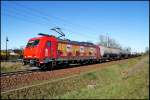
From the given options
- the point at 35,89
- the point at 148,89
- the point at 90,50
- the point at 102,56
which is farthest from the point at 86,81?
the point at 102,56

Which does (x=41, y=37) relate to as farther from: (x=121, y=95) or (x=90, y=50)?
(x=121, y=95)

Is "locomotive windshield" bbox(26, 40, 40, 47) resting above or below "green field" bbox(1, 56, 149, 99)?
above

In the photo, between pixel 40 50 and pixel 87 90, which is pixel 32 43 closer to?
pixel 40 50

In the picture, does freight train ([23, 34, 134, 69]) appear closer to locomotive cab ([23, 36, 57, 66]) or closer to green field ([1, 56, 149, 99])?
locomotive cab ([23, 36, 57, 66])

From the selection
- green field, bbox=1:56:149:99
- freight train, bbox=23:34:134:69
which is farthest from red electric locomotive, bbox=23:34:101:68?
green field, bbox=1:56:149:99

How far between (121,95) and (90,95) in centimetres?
120

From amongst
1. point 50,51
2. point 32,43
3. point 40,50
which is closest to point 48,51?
point 50,51

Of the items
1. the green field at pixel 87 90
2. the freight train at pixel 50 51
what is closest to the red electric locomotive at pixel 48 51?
the freight train at pixel 50 51

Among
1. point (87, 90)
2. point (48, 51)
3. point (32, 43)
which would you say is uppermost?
point (32, 43)

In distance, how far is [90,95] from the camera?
9305 mm

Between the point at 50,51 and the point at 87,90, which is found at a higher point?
the point at 50,51

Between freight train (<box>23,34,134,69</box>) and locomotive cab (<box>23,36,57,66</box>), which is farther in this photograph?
freight train (<box>23,34,134,69</box>)

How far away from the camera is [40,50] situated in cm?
2212

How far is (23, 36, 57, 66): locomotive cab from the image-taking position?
867 inches
